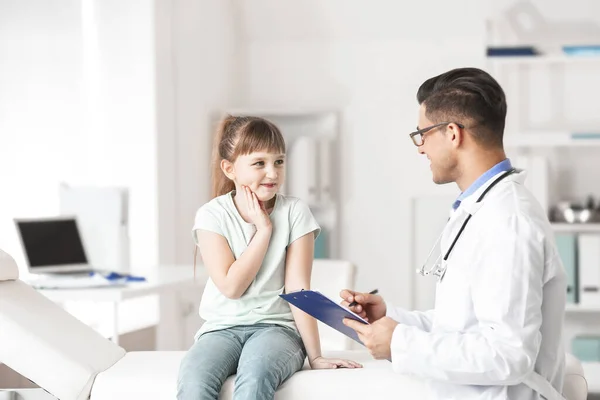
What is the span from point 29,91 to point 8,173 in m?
0.38

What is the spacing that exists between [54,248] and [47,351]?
166 cm

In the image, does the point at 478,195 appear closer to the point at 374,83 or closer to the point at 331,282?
the point at 331,282

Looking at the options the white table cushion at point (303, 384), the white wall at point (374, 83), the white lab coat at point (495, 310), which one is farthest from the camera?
the white wall at point (374, 83)

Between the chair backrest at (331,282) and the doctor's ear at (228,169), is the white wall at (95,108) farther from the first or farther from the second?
the doctor's ear at (228,169)

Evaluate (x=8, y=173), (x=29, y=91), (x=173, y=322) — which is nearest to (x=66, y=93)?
(x=29, y=91)

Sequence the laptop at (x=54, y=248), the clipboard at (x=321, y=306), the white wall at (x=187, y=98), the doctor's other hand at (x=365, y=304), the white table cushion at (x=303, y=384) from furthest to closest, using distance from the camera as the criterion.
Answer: the white wall at (x=187, y=98), the laptop at (x=54, y=248), the doctor's other hand at (x=365, y=304), the white table cushion at (x=303, y=384), the clipboard at (x=321, y=306)

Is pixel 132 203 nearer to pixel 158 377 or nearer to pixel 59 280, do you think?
pixel 59 280

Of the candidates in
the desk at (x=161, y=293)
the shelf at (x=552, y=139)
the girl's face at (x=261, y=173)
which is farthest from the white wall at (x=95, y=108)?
the girl's face at (x=261, y=173)

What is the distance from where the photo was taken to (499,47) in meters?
4.68

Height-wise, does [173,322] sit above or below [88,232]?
below

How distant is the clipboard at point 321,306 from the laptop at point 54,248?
1784 millimetres

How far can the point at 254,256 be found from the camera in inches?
79.0

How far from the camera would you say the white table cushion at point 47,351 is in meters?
1.88

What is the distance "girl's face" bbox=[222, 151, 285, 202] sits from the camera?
2.10 m
